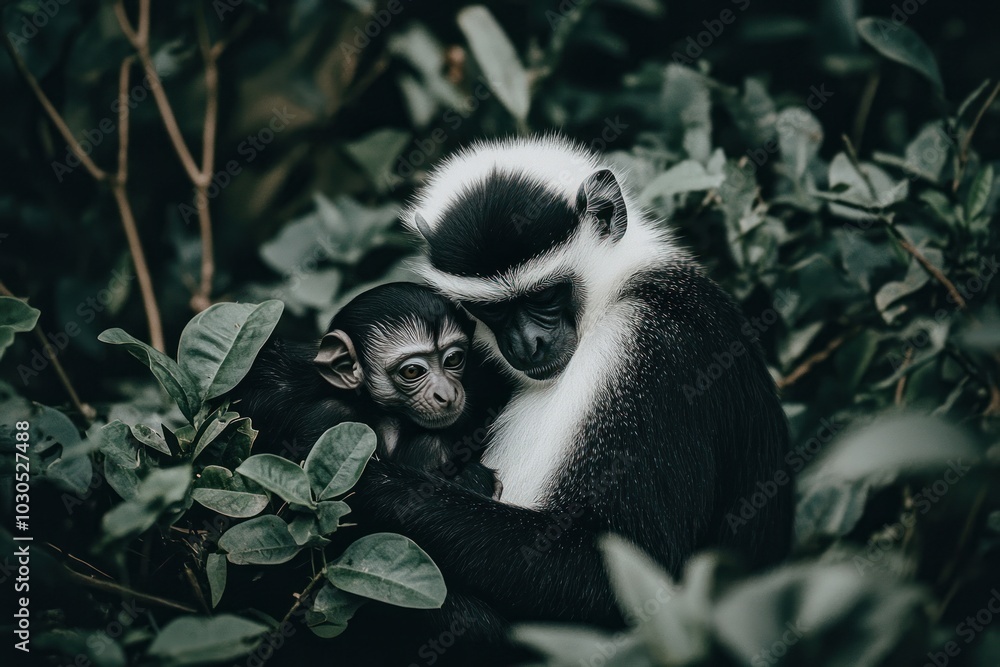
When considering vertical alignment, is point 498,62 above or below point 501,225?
above

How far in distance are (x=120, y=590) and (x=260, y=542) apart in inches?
14.6

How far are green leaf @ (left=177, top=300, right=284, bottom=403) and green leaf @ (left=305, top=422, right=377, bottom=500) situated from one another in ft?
1.21

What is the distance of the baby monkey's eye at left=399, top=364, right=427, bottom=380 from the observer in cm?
334

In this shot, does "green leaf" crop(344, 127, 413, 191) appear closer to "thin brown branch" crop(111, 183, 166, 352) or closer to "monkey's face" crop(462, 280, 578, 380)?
"thin brown branch" crop(111, 183, 166, 352)

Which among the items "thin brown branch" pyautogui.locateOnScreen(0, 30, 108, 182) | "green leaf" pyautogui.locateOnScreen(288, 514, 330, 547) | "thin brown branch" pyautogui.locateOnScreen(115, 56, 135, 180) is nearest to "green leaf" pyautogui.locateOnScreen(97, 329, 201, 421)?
"green leaf" pyautogui.locateOnScreen(288, 514, 330, 547)

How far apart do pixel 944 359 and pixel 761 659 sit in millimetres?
2312

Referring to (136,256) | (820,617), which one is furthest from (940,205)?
(136,256)

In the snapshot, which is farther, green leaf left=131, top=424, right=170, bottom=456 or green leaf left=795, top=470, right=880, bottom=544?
green leaf left=795, top=470, right=880, bottom=544

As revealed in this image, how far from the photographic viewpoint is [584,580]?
2.84 meters

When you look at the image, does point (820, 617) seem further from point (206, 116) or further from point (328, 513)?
point (206, 116)

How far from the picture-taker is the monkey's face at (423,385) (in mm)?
3336

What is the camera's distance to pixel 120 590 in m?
2.38

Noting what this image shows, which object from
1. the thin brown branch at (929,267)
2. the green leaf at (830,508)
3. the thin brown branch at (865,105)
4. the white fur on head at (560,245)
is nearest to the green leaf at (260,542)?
the white fur on head at (560,245)

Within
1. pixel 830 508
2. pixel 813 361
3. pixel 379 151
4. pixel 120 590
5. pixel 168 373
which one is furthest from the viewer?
pixel 379 151
